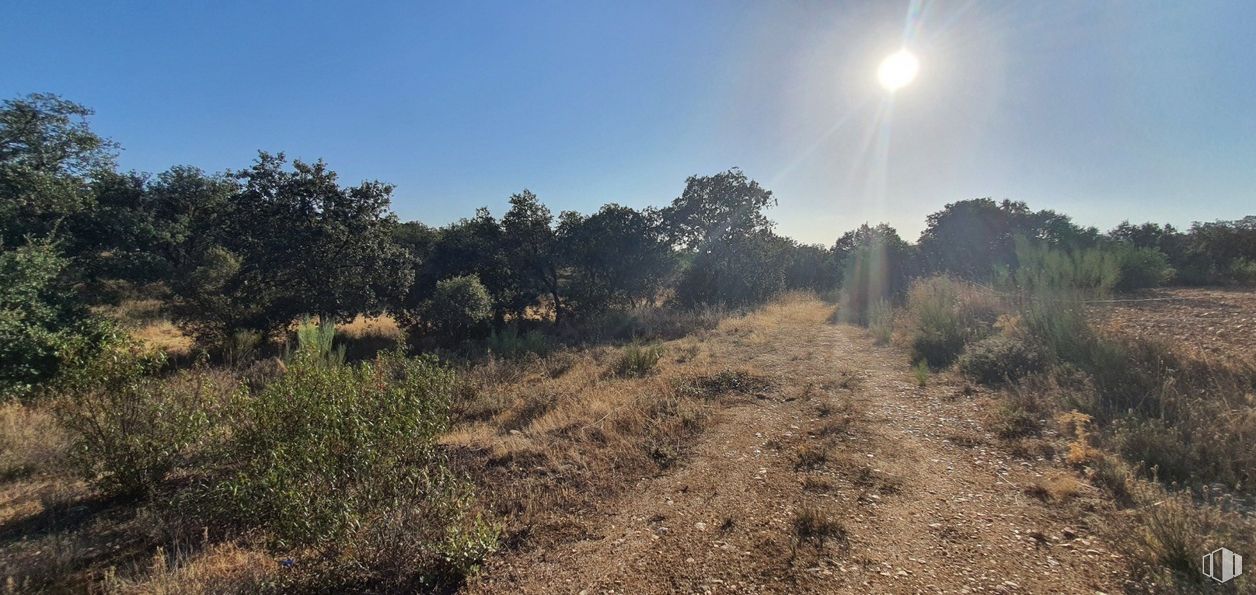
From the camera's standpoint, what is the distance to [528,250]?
14766 mm

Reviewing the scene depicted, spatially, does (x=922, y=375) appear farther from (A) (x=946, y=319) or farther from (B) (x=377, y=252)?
(B) (x=377, y=252)

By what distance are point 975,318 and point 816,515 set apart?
882 cm

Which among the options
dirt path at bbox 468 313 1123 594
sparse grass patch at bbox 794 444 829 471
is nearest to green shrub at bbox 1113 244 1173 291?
dirt path at bbox 468 313 1123 594

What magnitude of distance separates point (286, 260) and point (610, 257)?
9574 millimetres

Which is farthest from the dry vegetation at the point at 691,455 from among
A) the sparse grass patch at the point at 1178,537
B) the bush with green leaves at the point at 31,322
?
the bush with green leaves at the point at 31,322

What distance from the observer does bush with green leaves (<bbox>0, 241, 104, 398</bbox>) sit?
671 centimetres

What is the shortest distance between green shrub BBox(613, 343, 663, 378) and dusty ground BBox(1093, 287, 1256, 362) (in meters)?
7.43

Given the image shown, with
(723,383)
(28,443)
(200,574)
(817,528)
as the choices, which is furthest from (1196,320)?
(28,443)

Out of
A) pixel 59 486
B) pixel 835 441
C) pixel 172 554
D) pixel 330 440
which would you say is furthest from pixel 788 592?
pixel 59 486

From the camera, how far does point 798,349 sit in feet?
32.1

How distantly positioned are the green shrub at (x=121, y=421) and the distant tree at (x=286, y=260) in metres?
8.12

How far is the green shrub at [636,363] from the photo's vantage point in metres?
8.30

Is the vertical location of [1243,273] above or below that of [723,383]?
above

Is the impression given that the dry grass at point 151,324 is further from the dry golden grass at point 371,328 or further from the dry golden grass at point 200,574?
the dry golden grass at point 200,574
